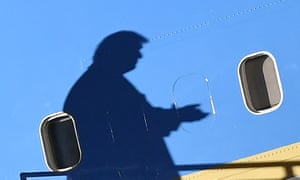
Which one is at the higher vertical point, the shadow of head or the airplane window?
the shadow of head

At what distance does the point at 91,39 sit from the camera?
4418 mm

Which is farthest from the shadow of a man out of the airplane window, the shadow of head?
the airplane window

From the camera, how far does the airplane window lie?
466cm

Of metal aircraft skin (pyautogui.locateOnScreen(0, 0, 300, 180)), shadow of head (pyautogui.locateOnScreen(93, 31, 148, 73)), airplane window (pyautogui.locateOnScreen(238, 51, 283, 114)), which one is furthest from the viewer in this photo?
airplane window (pyautogui.locateOnScreen(238, 51, 283, 114))

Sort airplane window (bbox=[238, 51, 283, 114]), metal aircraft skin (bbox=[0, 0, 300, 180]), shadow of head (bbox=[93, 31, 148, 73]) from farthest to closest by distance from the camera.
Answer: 1. airplane window (bbox=[238, 51, 283, 114])
2. shadow of head (bbox=[93, 31, 148, 73])
3. metal aircraft skin (bbox=[0, 0, 300, 180])

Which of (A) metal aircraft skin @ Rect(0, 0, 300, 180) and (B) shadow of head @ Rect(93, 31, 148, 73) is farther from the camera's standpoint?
(B) shadow of head @ Rect(93, 31, 148, 73)

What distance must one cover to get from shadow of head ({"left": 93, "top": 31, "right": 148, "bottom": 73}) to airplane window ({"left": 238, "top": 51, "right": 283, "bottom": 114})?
0.86 meters

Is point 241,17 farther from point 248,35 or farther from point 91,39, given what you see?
point 91,39

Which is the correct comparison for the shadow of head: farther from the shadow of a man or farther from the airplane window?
the airplane window

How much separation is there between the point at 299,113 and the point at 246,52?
0.69m

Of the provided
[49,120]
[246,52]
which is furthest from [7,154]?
[246,52]

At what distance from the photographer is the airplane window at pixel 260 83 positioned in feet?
15.3

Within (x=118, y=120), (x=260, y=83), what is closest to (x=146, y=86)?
(x=118, y=120)

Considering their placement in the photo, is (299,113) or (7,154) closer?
(7,154)
